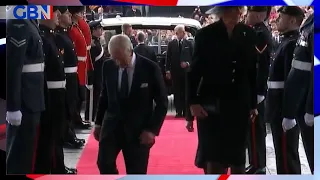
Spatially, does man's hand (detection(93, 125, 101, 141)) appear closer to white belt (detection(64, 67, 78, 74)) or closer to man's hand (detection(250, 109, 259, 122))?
white belt (detection(64, 67, 78, 74))

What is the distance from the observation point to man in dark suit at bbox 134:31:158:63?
3.00 meters

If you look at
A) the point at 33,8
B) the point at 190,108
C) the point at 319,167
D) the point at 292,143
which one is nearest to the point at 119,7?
the point at 33,8

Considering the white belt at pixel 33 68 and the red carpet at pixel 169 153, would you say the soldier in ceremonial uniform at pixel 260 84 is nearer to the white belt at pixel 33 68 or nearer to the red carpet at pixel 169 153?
the red carpet at pixel 169 153

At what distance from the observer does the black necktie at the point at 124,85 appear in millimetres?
3004

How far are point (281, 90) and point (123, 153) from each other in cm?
101

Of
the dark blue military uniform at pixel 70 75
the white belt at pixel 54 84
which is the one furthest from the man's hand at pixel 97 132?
the white belt at pixel 54 84

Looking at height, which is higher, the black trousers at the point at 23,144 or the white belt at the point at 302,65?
the white belt at the point at 302,65

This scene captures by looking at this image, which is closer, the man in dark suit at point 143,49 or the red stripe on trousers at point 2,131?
the man in dark suit at point 143,49

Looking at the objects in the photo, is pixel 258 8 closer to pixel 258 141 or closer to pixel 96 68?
pixel 258 141

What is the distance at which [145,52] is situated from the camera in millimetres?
3010

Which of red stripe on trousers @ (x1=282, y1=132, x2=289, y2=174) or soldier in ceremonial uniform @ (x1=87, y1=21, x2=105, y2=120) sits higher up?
soldier in ceremonial uniform @ (x1=87, y1=21, x2=105, y2=120)

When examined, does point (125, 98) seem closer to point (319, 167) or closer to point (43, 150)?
point (43, 150)

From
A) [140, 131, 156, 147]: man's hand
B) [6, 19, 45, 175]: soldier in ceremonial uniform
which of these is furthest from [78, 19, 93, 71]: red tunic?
[140, 131, 156, 147]: man's hand

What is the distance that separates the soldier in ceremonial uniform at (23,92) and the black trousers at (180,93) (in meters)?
0.79
